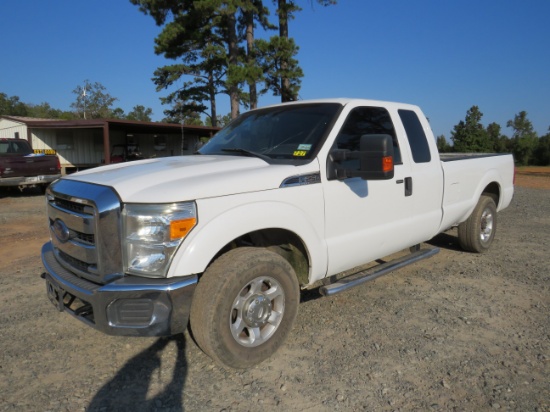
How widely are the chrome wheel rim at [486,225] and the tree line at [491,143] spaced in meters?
26.7

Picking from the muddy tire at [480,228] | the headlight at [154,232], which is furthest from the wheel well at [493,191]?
the headlight at [154,232]

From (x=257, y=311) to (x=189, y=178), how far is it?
1.07m

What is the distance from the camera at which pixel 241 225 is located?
2.93 metres

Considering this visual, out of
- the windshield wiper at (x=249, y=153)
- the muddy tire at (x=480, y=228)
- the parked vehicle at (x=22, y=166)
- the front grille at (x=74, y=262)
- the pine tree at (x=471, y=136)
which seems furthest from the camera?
the pine tree at (x=471, y=136)

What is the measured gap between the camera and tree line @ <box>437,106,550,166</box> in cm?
3497

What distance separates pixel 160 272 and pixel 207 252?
316 millimetres

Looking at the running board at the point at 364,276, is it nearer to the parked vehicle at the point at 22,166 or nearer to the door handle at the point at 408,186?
the door handle at the point at 408,186

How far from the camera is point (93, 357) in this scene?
3.30 m

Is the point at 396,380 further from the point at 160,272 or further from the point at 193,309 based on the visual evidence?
the point at 160,272

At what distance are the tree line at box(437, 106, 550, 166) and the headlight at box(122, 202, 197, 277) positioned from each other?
31.2 metres

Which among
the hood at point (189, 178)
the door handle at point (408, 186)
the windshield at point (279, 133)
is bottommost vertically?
the door handle at point (408, 186)

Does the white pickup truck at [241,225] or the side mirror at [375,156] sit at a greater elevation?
the side mirror at [375,156]

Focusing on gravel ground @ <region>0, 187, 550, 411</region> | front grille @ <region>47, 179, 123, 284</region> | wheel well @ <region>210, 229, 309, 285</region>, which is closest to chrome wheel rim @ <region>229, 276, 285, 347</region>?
gravel ground @ <region>0, 187, 550, 411</region>

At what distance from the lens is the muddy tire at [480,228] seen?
582 cm
